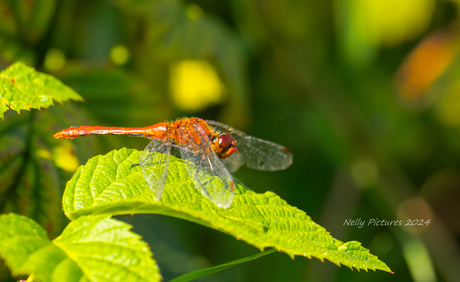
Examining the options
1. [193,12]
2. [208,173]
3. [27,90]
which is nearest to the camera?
[27,90]

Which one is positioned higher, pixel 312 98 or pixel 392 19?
pixel 392 19

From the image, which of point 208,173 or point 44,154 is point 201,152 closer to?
point 208,173

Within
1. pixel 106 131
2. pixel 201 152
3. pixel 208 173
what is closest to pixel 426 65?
pixel 201 152

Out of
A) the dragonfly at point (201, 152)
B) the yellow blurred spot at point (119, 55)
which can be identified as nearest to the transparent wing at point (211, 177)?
the dragonfly at point (201, 152)

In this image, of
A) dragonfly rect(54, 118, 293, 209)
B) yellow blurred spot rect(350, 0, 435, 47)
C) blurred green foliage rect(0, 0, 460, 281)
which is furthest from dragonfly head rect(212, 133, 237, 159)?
yellow blurred spot rect(350, 0, 435, 47)

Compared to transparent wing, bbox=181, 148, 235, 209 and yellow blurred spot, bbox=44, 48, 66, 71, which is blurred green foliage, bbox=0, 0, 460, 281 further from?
transparent wing, bbox=181, 148, 235, 209

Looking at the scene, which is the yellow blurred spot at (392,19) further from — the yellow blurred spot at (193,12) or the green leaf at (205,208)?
the green leaf at (205,208)

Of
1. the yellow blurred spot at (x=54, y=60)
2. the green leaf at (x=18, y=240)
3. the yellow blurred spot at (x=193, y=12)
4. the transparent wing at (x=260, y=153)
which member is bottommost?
the transparent wing at (x=260, y=153)
